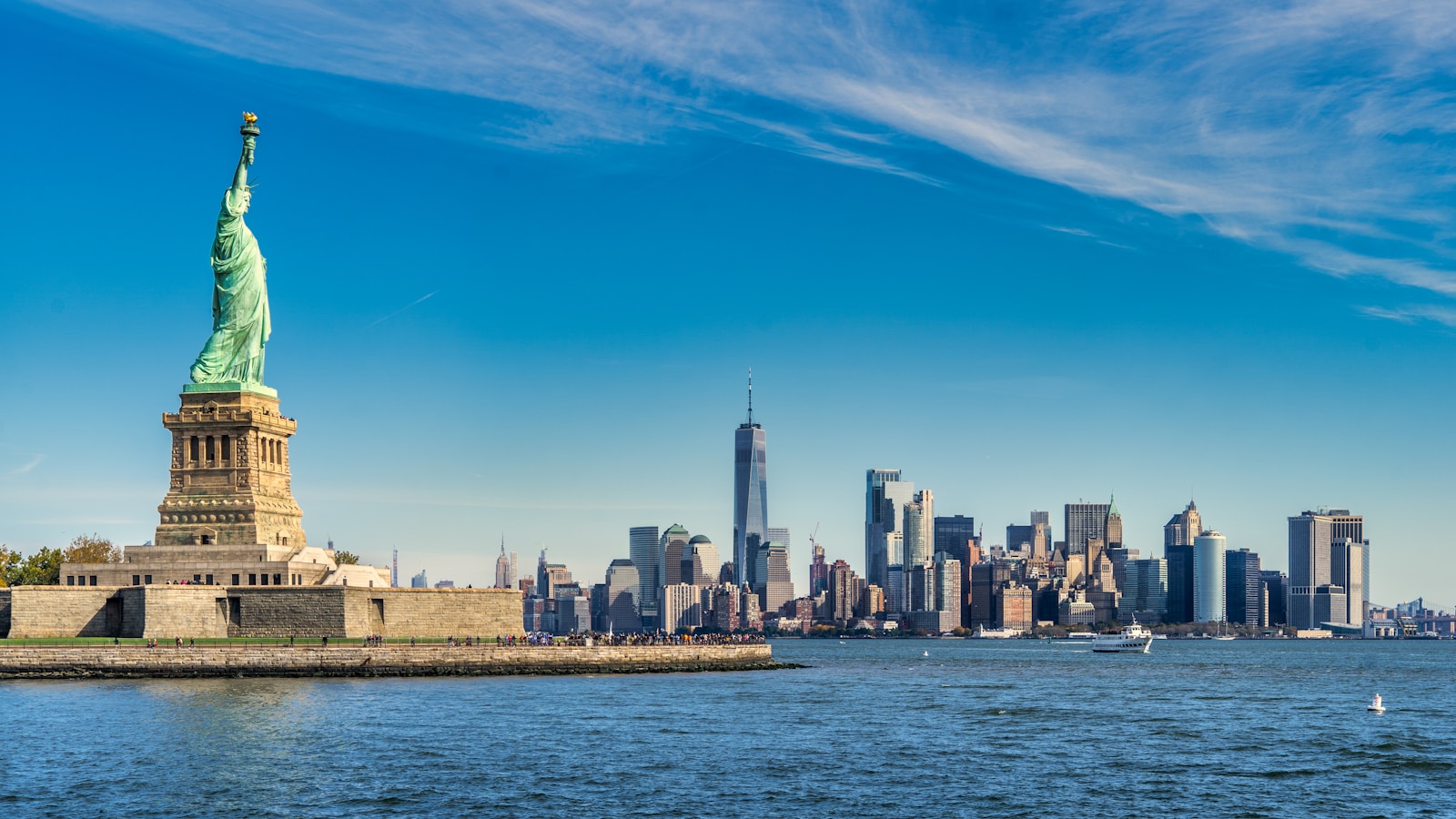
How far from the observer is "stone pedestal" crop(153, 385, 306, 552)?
335ft

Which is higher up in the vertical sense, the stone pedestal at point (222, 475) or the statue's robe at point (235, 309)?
the statue's robe at point (235, 309)

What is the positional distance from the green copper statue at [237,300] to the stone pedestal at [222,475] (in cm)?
174

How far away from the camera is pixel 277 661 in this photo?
9169cm

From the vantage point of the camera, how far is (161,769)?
2167 inches

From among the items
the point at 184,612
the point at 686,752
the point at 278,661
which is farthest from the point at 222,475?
the point at 686,752

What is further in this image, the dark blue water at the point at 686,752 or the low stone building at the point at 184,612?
the low stone building at the point at 184,612

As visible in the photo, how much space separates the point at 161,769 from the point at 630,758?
16.8 meters

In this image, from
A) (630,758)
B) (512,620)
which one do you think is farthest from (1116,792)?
(512,620)

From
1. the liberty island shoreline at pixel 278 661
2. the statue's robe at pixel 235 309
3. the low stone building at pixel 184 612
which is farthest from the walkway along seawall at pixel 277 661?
the statue's robe at pixel 235 309

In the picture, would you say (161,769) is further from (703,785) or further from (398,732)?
(703,785)

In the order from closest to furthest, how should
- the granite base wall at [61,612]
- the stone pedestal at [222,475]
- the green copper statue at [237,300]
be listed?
the granite base wall at [61,612], the stone pedestal at [222,475], the green copper statue at [237,300]

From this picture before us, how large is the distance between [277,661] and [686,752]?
38.1 metres

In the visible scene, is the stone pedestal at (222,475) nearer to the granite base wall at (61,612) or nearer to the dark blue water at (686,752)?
the granite base wall at (61,612)

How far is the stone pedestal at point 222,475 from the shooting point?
335 feet
